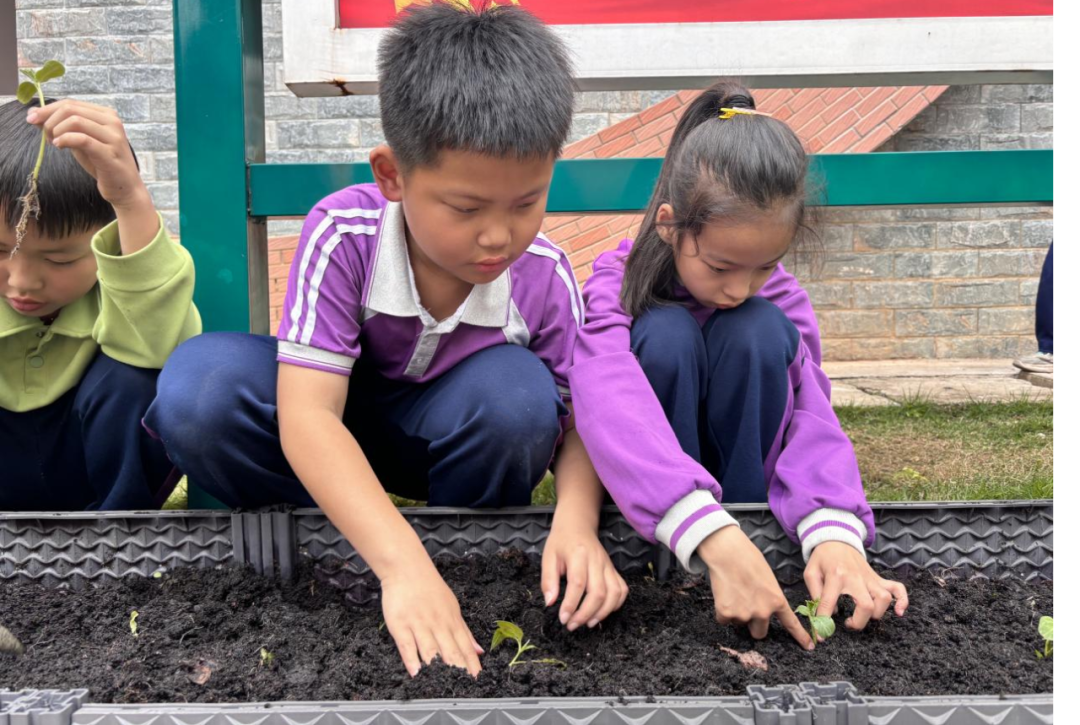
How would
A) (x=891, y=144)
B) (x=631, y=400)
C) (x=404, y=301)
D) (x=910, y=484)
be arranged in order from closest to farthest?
(x=631, y=400) → (x=404, y=301) → (x=910, y=484) → (x=891, y=144)

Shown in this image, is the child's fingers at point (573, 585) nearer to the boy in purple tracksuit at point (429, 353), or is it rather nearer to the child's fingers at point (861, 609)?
the boy in purple tracksuit at point (429, 353)

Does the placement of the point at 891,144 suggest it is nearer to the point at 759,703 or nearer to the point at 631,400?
the point at 631,400

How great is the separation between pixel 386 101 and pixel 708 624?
2.82ft

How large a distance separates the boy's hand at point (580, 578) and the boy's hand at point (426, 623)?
0.12 metres

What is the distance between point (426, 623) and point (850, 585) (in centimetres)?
55

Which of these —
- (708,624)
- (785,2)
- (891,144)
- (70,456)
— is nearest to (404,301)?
(708,624)

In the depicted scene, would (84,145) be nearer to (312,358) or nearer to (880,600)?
(312,358)

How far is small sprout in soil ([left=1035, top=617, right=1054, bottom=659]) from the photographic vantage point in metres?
1.19

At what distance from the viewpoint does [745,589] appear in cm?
121

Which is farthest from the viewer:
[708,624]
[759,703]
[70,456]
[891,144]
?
[891,144]

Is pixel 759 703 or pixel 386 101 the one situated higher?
pixel 386 101

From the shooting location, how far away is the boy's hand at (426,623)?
3.70ft

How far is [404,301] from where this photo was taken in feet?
4.88

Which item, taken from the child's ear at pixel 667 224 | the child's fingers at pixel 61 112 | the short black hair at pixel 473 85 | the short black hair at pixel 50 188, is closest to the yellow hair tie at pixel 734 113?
the child's ear at pixel 667 224
